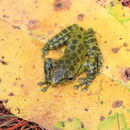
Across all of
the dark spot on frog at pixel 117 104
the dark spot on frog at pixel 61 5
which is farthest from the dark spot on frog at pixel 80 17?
the dark spot on frog at pixel 117 104

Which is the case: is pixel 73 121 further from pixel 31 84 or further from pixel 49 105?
pixel 31 84

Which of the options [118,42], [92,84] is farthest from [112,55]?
[92,84]

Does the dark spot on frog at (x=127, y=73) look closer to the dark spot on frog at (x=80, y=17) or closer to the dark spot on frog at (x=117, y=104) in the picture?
the dark spot on frog at (x=117, y=104)

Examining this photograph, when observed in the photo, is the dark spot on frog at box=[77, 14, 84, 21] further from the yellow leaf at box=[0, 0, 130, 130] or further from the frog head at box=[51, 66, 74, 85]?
the frog head at box=[51, 66, 74, 85]

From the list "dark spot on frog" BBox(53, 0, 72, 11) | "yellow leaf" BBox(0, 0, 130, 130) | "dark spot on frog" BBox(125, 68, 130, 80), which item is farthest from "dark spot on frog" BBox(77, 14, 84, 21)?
"dark spot on frog" BBox(125, 68, 130, 80)

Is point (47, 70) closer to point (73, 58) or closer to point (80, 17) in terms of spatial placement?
point (73, 58)

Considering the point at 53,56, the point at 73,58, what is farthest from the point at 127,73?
the point at 53,56
